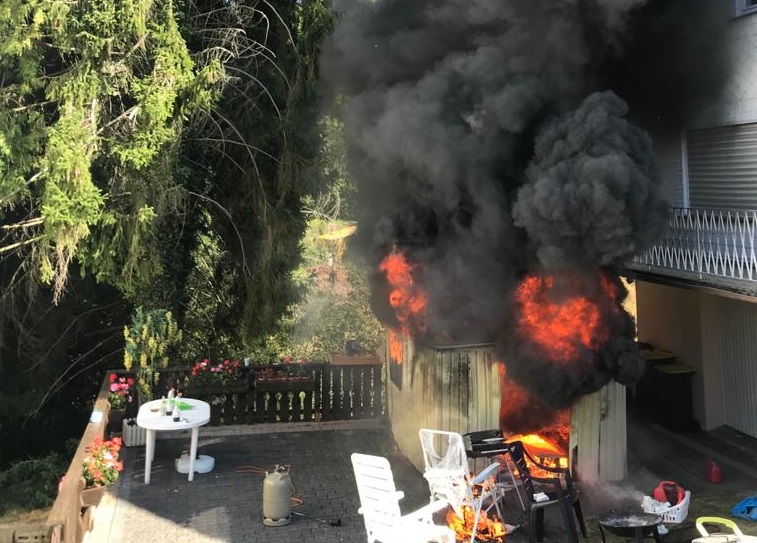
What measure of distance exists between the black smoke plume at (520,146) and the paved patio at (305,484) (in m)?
2.00

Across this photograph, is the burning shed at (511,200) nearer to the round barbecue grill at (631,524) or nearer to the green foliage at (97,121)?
the round barbecue grill at (631,524)

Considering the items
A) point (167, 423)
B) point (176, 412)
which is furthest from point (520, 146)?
point (167, 423)

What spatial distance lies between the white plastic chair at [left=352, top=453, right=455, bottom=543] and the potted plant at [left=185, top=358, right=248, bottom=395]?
18.3 ft

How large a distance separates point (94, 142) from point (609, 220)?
308 inches

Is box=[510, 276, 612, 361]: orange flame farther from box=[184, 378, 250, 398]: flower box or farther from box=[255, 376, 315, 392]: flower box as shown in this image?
box=[184, 378, 250, 398]: flower box

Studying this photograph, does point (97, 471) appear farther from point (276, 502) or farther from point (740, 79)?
point (740, 79)

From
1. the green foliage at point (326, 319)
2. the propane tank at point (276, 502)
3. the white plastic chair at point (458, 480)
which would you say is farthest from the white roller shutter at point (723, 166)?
the green foliage at point (326, 319)

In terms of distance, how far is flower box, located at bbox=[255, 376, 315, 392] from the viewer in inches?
484

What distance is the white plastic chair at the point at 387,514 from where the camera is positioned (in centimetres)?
657

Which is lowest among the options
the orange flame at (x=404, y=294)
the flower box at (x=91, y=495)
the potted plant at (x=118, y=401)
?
the flower box at (x=91, y=495)

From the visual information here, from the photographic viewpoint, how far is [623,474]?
9.41 m

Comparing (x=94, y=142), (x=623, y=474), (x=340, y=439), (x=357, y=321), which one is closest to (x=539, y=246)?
(x=623, y=474)

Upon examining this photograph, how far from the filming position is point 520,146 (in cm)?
1008

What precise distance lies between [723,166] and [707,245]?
61.5 inches
